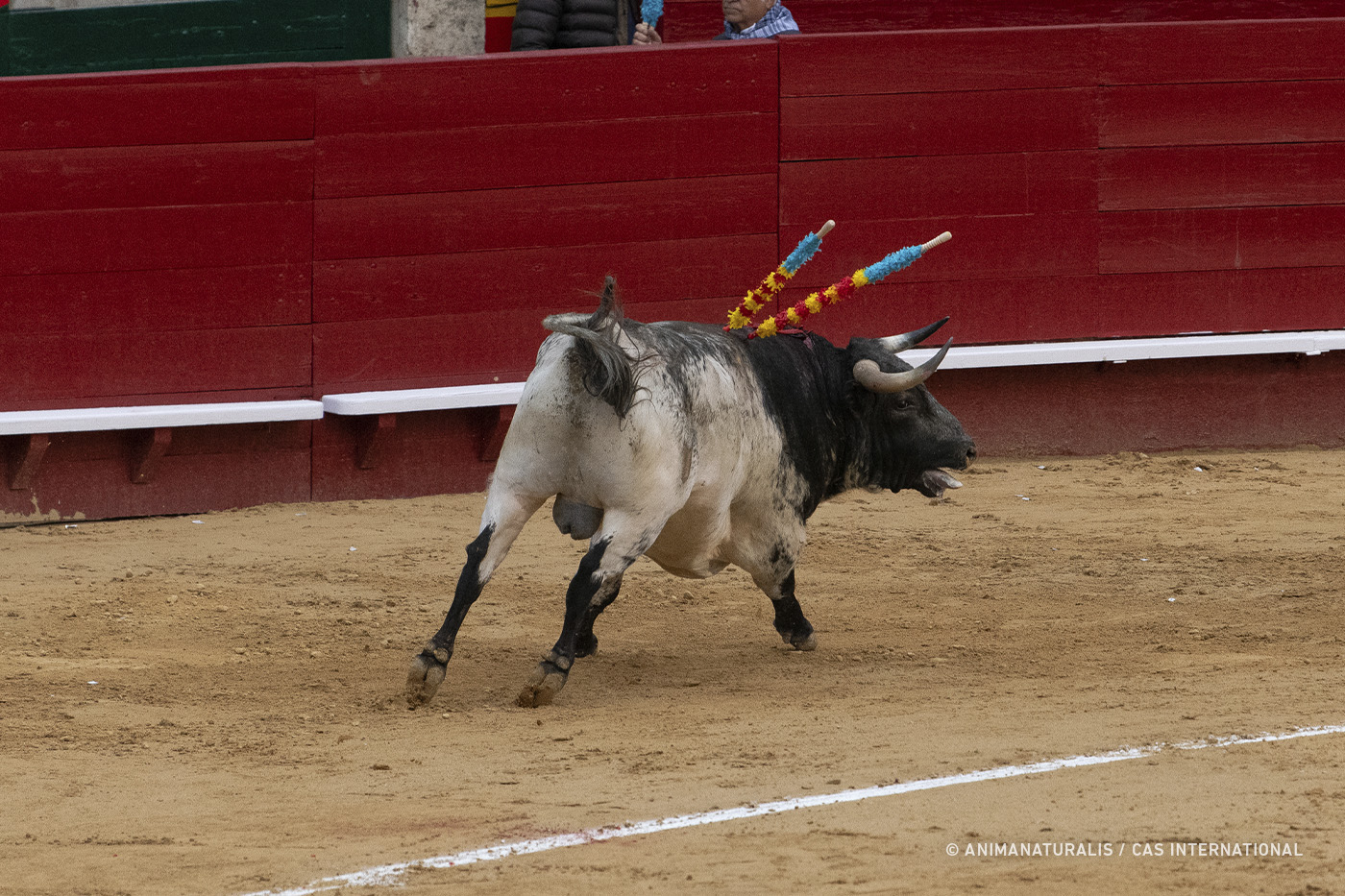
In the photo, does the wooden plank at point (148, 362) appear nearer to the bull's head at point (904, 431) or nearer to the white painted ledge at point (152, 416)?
the white painted ledge at point (152, 416)

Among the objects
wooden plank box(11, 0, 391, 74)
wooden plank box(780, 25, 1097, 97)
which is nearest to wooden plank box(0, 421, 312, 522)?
wooden plank box(11, 0, 391, 74)

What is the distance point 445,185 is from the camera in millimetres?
7328

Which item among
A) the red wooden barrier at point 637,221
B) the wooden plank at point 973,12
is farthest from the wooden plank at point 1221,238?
the wooden plank at point 973,12

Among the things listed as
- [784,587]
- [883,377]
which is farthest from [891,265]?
[784,587]

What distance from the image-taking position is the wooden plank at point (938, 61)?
7934mm

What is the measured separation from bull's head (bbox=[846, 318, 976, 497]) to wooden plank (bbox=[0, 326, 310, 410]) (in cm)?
261

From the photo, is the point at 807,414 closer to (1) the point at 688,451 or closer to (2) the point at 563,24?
(1) the point at 688,451

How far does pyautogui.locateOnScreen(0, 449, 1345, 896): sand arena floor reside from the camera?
11.3 feet

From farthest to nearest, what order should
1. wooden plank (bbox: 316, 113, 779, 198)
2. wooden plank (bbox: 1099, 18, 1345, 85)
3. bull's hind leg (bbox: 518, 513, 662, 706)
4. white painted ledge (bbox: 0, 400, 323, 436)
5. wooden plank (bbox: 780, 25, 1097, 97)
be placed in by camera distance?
wooden plank (bbox: 1099, 18, 1345, 85)
wooden plank (bbox: 780, 25, 1097, 97)
wooden plank (bbox: 316, 113, 779, 198)
white painted ledge (bbox: 0, 400, 323, 436)
bull's hind leg (bbox: 518, 513, 662, 706)

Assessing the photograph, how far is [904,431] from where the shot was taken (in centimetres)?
534

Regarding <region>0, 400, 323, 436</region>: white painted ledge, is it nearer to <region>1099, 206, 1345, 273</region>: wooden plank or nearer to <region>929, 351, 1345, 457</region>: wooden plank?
<region>929, 351, 1345, 457</region>: wooden plank

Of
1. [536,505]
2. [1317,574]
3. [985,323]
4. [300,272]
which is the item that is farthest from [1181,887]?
[985,323]

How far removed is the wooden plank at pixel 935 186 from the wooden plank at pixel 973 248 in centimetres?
4

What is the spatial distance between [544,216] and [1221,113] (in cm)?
311
